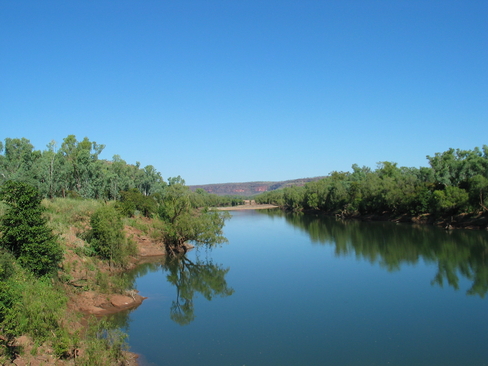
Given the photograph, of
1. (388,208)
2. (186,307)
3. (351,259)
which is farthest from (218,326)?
(388,208)

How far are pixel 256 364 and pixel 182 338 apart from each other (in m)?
4.39

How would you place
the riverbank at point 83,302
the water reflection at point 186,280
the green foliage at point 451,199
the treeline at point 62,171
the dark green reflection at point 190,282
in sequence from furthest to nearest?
the green foliage at point 451,199 < the treeline at point 62,171 < the dark green reflection at point 190,282 < the water reflection at point 186,280 < the riverbank at point 83,302

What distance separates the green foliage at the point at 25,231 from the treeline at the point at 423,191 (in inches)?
1985

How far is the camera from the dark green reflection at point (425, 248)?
28.1m

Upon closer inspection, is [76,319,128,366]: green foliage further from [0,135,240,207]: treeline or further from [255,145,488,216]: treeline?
[255,145,488,216]: treeline

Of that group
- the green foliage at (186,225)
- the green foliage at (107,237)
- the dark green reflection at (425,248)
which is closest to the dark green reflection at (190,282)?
the green foliage at (186,225)

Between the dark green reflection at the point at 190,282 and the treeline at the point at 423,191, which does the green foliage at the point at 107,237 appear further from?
the treeline at the point at 423,191

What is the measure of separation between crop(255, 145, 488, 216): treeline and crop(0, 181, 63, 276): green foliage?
50.4 m

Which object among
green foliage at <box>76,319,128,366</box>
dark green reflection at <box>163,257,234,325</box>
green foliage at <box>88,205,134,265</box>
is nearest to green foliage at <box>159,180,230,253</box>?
dark green reflection at <box>163,257,234,325</box>

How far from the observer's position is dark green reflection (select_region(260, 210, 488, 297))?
28.1 m

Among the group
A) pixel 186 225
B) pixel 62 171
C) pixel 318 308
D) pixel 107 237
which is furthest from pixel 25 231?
pixel 62 171

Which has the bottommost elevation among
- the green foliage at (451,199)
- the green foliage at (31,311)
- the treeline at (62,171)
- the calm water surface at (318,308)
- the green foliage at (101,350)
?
the calm water surface at (318,308)

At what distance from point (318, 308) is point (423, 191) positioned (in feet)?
150

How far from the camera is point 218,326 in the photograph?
19.2 m
